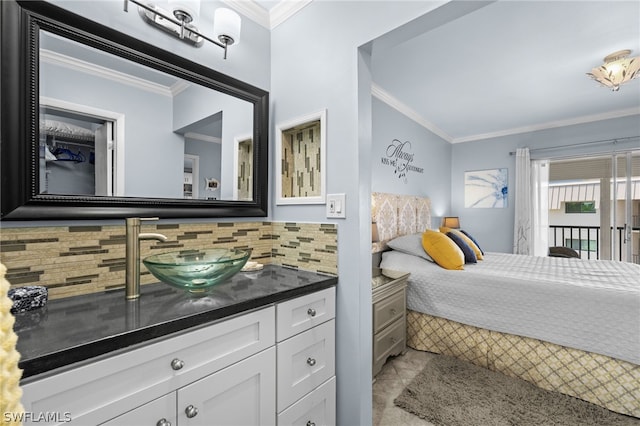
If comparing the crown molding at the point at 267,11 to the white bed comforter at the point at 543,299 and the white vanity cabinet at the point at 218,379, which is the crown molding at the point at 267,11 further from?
the white bed comforter at the point at 543,299

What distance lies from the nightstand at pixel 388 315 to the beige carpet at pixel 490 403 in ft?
0.84

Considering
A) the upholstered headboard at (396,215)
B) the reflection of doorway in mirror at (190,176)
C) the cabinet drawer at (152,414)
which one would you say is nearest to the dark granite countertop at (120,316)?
the cabinet drawer at (152,414)

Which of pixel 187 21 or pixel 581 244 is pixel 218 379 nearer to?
pixel 187 21

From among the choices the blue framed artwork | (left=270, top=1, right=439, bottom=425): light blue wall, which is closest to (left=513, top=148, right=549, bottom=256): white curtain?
the blue framed artwork

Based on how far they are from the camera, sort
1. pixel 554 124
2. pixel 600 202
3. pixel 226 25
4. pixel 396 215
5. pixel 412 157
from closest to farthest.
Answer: pixel 226 25
pixel 396 215
pixel 412 157
pixel 600 202
pixel 554 124

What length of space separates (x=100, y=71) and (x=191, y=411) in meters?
1.31

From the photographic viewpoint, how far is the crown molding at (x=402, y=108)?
3.12 metres

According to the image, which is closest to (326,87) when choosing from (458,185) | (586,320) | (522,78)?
(586,320)

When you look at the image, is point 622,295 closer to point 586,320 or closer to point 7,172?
point 586,320

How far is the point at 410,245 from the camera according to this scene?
118 inches

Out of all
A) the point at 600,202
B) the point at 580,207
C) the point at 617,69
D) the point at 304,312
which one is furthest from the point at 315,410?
the point at 580,207

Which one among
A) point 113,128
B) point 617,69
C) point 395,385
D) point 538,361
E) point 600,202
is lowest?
point 395,385

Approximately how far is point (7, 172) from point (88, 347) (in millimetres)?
697

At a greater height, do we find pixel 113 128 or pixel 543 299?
pixel 113 128
